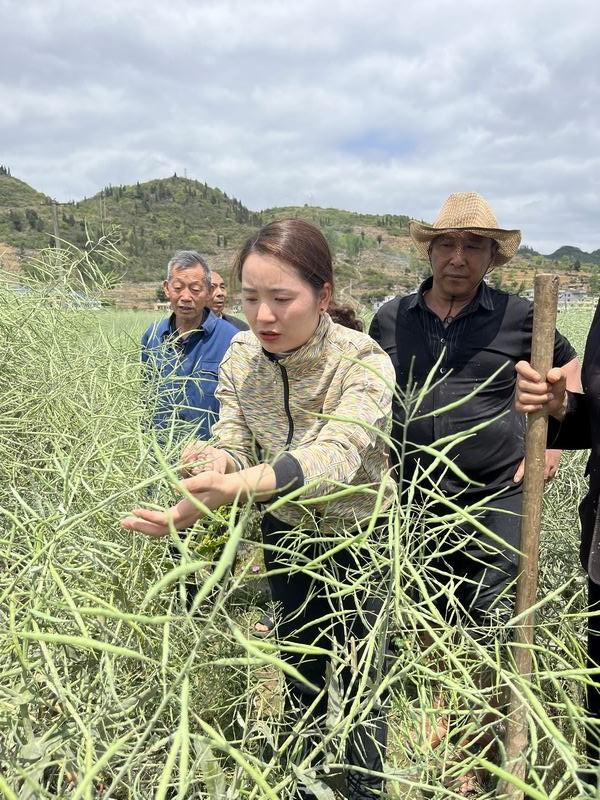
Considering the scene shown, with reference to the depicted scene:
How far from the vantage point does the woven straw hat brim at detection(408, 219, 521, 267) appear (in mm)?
1970

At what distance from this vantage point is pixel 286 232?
1.27 m

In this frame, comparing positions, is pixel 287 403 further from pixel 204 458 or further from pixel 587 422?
pixel 587 422

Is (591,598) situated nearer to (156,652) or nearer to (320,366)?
(320,366)

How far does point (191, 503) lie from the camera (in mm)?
835

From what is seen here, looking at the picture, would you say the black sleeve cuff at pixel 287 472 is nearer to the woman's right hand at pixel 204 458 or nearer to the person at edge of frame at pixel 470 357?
the woman's right hand at pixel 204 458

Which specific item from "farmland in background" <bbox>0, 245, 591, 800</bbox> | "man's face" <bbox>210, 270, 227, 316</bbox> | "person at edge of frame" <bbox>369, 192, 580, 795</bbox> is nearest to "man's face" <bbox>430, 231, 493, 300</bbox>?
"person at edge of frame" <bbox>369, 192, 580, 795</bbox>

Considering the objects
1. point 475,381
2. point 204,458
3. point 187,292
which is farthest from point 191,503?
point 187,292

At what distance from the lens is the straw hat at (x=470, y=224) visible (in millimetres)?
1979

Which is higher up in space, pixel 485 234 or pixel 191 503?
pixel 485 234

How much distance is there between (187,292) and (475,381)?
150 cm

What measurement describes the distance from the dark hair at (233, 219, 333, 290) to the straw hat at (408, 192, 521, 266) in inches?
31.7

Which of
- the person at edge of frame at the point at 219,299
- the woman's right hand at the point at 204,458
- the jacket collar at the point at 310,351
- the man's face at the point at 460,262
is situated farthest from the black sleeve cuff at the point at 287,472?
the person at edge of frame at the point at 219,299

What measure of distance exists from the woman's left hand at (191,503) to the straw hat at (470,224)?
4.75ft

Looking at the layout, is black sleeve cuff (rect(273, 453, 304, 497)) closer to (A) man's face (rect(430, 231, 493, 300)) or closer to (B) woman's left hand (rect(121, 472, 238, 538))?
(B) woman's left hand (rect(121, 472, 238, 538))
